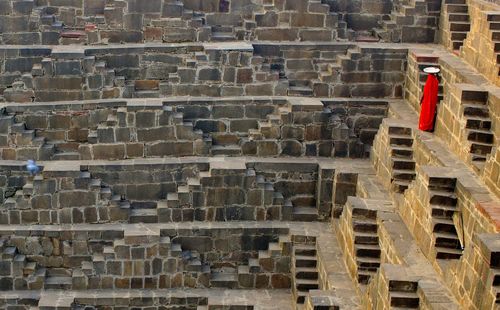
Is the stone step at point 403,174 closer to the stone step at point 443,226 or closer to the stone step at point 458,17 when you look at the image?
the stone step at point 443,226

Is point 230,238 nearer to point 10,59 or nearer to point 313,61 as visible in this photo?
point 313,61

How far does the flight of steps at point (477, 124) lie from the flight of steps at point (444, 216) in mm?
828

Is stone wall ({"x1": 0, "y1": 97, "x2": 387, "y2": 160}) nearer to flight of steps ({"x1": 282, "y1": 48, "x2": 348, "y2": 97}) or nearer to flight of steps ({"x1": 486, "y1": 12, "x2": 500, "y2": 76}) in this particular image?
flight of steps ({"x1": 282, "y1": 48, "x2": 348, "y2": 97})

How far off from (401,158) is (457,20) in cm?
436

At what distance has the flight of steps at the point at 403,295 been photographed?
13.5 metres

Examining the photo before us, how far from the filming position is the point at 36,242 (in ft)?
58.4

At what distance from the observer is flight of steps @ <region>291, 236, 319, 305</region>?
688 inches

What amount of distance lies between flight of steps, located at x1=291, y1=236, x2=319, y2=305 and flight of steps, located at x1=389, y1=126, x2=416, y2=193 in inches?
84.3

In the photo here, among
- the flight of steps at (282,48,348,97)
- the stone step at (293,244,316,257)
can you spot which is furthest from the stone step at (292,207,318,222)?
the flight of steps at (282,48,348,97)

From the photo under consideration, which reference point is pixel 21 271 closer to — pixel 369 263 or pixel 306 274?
pixel 306 274

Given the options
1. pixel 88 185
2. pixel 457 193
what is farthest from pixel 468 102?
pixel 88 185

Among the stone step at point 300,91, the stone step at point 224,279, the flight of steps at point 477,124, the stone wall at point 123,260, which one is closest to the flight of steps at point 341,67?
the stone step at point 300,91

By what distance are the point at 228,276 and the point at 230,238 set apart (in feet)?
2.55

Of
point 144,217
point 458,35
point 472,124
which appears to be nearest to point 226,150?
point 144,217
